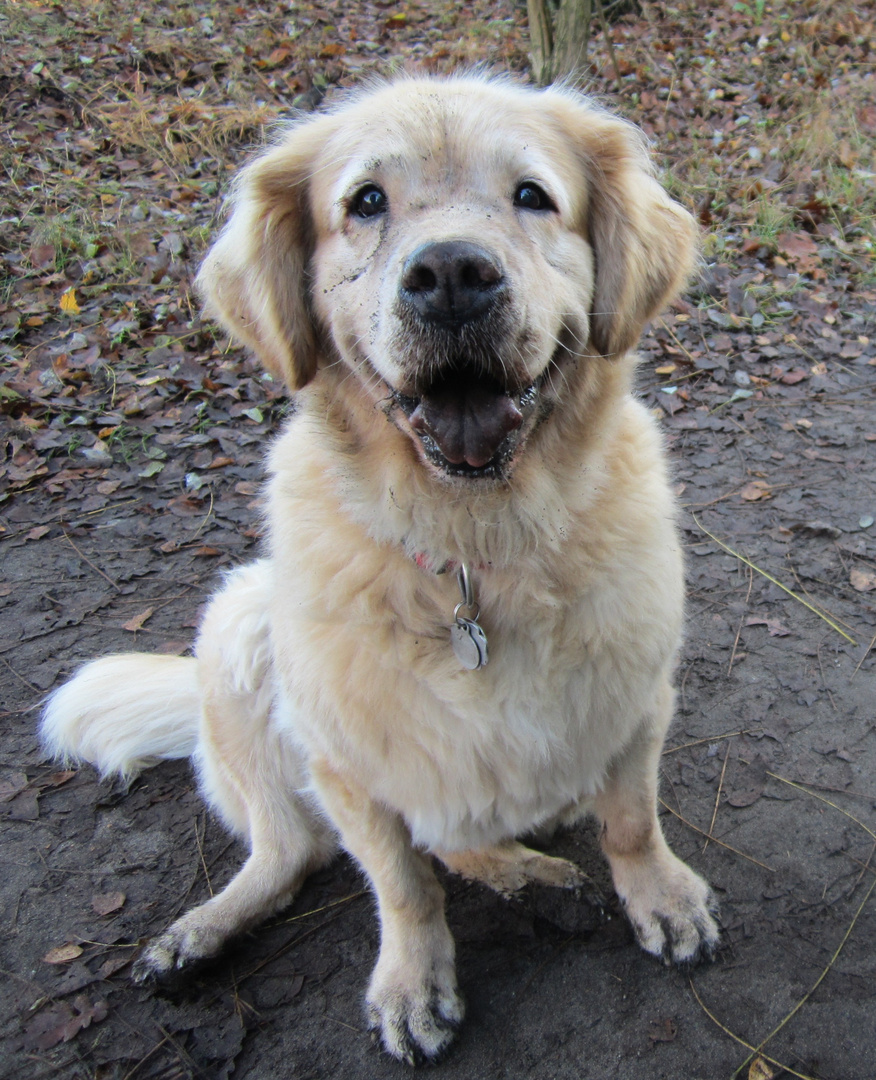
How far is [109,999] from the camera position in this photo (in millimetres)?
2238

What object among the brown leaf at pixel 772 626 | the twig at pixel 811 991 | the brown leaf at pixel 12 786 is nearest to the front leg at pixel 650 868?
the twig at pixel 811 991

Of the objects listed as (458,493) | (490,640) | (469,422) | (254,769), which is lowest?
(254,769)

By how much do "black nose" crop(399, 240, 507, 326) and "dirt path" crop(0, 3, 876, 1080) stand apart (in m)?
1.72

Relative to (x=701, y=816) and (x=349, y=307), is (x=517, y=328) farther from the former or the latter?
(x=701, y=816)

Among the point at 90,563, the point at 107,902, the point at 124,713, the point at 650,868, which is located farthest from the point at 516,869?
the point at 90,563

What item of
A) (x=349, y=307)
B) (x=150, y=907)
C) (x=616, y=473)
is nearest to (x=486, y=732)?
(x=616, y=473)

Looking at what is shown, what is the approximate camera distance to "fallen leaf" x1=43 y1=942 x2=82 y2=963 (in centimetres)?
233

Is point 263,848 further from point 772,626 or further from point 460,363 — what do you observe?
point 772,626

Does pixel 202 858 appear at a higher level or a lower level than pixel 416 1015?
lower

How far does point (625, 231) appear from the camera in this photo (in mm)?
2053

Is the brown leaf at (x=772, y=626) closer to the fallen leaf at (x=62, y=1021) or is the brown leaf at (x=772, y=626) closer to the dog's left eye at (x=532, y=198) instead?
the dog's left eye at (x=532, y=198)

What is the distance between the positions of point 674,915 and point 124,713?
1950mm

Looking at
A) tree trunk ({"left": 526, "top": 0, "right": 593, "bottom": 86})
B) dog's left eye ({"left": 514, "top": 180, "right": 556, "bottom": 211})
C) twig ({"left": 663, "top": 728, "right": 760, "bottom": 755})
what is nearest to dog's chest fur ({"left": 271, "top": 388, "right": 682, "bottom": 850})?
dog's left eye ({"left": 514, "top": 180, "right": 556, "bottom": 211})

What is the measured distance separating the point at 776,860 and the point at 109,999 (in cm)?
204
